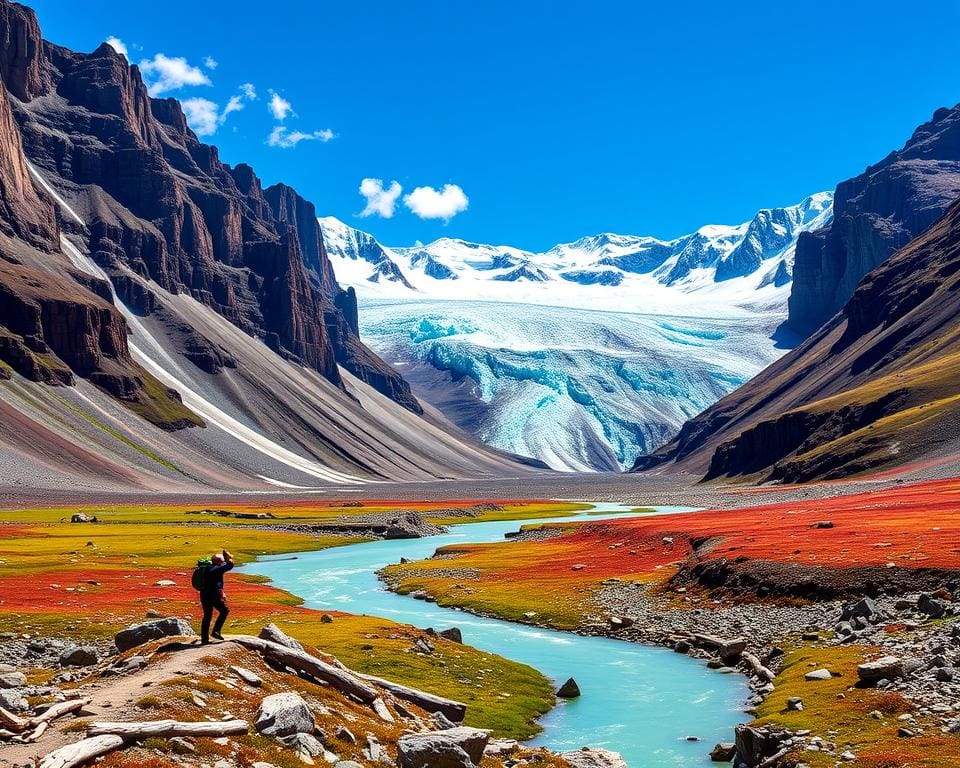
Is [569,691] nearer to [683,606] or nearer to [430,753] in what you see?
[430,753]

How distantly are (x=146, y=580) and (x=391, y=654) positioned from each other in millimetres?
33559

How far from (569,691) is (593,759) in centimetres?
1266

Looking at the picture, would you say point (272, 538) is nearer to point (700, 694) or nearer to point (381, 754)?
point (700, 694)

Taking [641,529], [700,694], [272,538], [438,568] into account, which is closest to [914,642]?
[700,694]

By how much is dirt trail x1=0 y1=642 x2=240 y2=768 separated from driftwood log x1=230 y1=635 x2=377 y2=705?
2.66 feet

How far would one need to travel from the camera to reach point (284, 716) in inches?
840

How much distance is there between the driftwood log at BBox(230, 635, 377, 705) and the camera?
1019 inches

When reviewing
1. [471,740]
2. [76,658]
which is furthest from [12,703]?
[76,658]

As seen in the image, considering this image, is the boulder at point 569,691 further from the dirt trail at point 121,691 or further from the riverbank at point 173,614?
the dirt trail at point 121,691

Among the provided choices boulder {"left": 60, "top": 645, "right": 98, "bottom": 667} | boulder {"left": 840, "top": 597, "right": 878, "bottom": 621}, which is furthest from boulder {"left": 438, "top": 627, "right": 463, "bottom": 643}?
boulder {"left": 60, "top": 645, "right": 98, "bottom": 667}

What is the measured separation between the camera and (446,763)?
70.0 feet

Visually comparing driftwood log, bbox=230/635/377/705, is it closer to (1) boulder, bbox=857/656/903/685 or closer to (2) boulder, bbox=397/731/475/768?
(2) boulder, bbox=397/731/475/768

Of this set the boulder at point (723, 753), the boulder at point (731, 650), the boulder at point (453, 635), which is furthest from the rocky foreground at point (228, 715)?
the boulder at point (731, 650)

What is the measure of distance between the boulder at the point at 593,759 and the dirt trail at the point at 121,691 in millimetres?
10271
